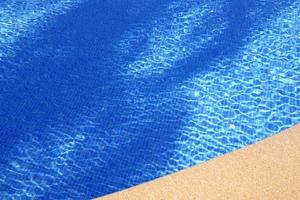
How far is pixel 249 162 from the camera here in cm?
305

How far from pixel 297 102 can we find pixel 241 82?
1.99 feet

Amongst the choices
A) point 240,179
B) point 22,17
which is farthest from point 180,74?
point 22,17

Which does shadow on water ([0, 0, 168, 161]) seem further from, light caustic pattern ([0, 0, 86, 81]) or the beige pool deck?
the beige pool deck

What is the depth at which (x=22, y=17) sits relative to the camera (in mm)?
5254

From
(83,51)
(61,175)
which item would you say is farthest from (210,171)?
(83,51)

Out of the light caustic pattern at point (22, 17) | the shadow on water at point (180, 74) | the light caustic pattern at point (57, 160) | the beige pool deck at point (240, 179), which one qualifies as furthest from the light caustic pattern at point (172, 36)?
the beige pool deck at point (240, 179)

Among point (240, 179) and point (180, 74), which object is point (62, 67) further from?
point (240, 179)

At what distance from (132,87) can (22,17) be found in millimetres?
2196

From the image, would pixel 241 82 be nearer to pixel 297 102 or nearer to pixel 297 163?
pixel 297 102

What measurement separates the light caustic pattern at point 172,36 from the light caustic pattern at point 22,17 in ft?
4.03

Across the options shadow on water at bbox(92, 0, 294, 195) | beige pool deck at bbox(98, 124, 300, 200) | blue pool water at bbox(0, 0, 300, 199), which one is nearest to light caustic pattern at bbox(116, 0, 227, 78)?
blue pool water at bbox(0, 0, 300, 199)

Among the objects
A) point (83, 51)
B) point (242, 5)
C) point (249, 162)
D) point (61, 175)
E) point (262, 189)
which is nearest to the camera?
point (262, 189)

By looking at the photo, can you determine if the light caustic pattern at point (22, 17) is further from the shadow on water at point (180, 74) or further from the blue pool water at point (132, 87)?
the shadow on water at point (180, 74)

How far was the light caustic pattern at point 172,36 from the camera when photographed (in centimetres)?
440
